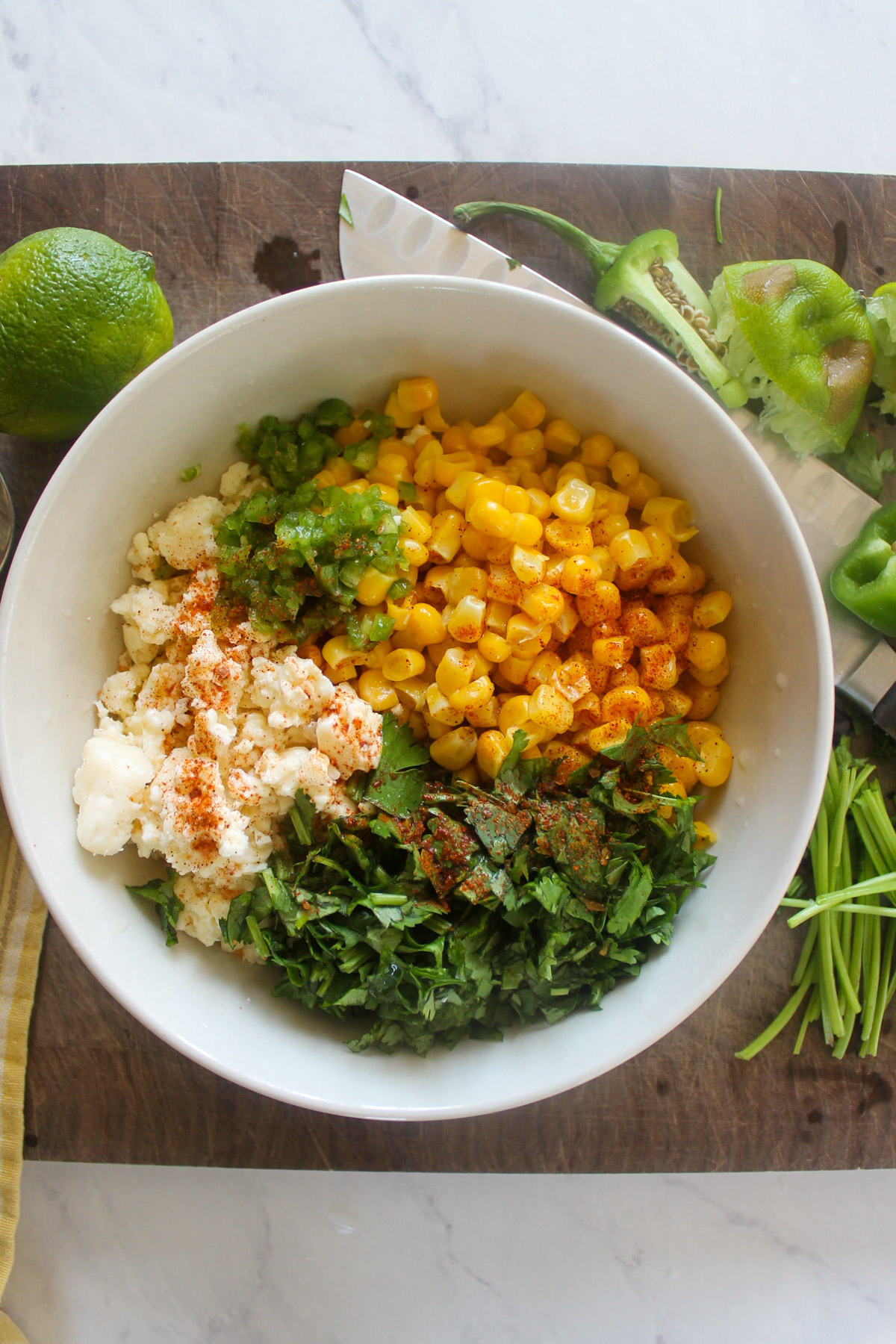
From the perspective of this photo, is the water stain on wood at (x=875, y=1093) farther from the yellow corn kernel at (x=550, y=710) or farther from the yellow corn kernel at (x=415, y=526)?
the yellow corn kernel at (x=415, y=526)

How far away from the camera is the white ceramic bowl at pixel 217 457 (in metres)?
1.79

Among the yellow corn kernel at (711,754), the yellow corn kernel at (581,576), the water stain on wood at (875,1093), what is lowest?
the water stain on wood at (875,1093)

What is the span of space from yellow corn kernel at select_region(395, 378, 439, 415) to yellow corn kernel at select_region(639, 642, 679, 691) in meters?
0.75

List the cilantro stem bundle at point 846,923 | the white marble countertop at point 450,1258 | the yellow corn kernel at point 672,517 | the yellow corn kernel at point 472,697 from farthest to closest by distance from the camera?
the white marble countertop at point 450,1258, the cilantro stem bundle at point 846,923, the yellow corn kernel at point 672,517, the yellow corn kernel at point 472,697

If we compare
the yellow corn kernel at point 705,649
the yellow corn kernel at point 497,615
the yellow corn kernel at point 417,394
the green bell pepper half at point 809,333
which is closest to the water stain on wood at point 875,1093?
the yellow corn kernel at point 705,649

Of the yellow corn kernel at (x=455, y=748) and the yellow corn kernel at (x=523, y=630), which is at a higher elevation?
the yellow corn kernel at (x=523, y=630)

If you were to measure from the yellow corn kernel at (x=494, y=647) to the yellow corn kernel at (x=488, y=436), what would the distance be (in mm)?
456

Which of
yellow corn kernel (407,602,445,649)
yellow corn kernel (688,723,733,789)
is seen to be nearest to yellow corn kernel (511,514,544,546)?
yellow corn kernel (407,602,445,649)

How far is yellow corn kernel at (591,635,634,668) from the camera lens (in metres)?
1.90

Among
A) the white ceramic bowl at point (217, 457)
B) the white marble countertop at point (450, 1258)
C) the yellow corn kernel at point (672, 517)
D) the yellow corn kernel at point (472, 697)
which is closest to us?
the white ceramic bowl at point (217, 457)

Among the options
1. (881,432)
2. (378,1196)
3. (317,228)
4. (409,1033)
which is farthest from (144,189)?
(378,1196)

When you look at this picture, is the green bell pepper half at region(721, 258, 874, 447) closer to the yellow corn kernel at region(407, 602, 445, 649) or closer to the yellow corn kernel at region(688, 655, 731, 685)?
the yellow corn kernel at region(688, 655, 731, 685)

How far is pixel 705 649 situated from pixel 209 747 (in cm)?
110

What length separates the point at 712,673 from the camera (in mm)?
2053
